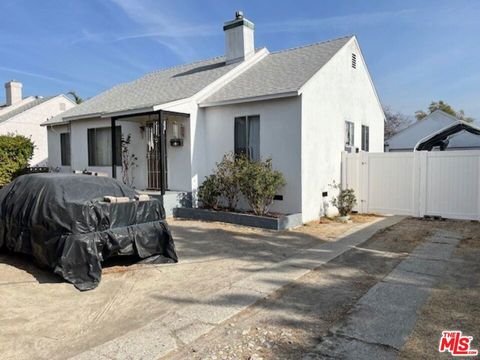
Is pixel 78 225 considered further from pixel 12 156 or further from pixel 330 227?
pixel 12 156

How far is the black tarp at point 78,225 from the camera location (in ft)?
16.4

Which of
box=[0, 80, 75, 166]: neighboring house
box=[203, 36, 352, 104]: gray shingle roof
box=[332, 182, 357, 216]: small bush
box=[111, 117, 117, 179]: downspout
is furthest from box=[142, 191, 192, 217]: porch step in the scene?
box=[0, 80, 75, 166]: neighboring house

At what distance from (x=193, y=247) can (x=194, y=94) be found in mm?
5663

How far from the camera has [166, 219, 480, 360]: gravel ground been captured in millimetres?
3248

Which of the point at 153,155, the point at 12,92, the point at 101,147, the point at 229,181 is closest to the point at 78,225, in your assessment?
the point at 229,181

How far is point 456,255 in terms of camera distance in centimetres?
638

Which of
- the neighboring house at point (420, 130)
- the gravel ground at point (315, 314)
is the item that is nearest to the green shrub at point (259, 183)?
the gravel ground at point (315, 314)

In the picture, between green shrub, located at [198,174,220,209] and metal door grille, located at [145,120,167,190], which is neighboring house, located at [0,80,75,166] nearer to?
metal door grille, located at [145,120,167,190]

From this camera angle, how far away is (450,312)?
3.96 metres

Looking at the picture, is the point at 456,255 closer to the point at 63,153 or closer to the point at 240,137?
the point at 240,137

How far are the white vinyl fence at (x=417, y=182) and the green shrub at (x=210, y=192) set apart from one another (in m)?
4.11

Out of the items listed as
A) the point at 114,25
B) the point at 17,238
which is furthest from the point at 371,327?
the point at 114,25

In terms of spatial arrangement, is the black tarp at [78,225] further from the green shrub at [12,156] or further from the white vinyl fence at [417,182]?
the green shrub at [12,156]

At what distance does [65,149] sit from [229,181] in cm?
963
